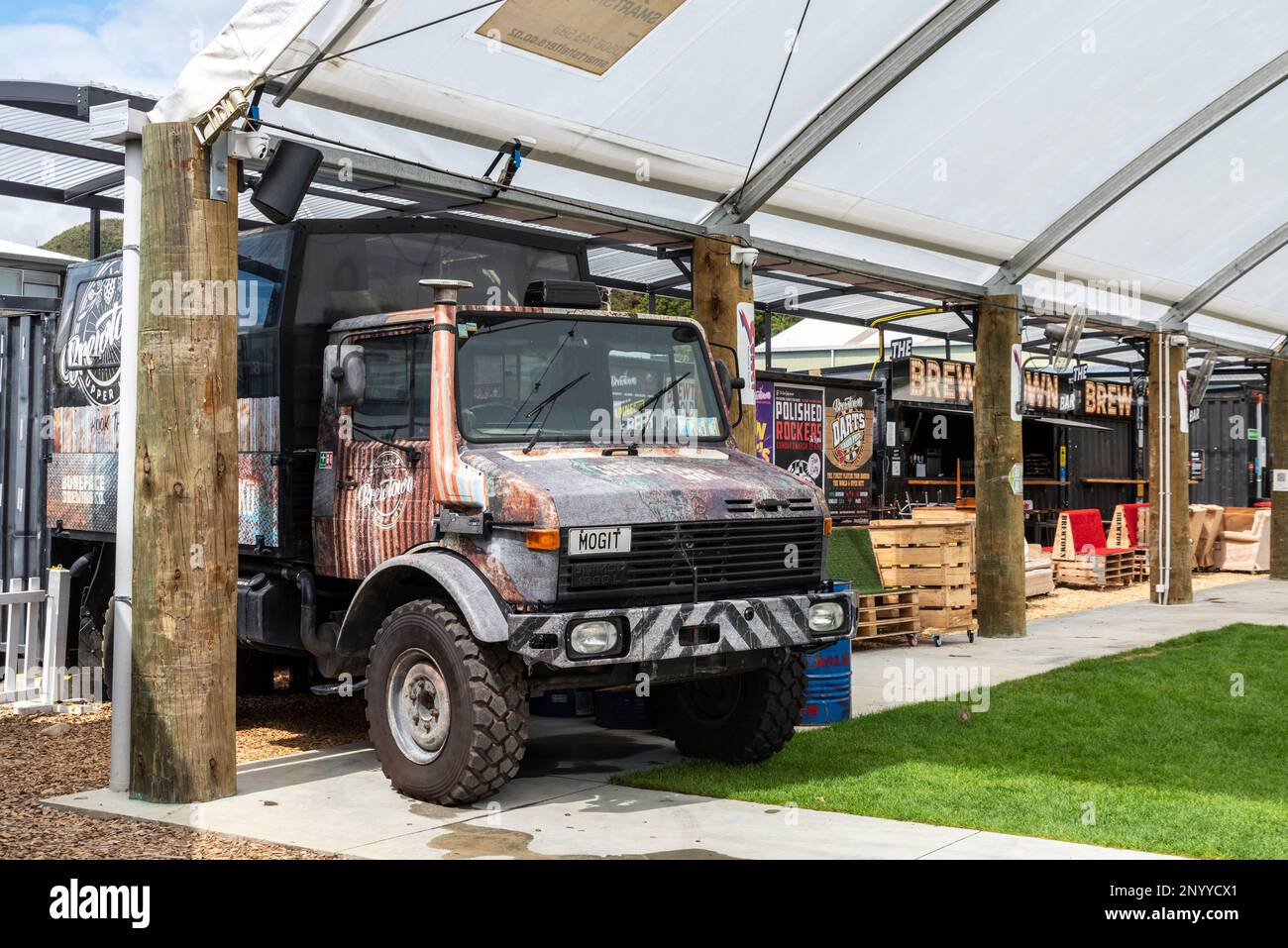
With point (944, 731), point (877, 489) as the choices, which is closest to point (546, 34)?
point (944, 731)

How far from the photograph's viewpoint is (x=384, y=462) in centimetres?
796

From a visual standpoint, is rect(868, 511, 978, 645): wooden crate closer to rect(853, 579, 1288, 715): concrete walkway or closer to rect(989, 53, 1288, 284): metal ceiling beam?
rect(853, 579, 1288, 715): concrete walkway

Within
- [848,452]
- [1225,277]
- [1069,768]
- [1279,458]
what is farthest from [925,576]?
[1279,458]

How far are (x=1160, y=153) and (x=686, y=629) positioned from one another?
8982 millimetres

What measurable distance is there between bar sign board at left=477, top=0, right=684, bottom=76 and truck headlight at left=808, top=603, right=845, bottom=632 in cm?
411

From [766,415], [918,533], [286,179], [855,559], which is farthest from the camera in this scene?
[766,415]

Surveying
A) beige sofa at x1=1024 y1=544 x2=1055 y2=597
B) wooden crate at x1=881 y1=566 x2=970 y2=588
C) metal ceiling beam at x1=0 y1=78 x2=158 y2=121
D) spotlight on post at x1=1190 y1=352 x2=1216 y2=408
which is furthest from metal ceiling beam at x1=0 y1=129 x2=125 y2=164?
spotlight on post at x1=1190 y1=352 x2=1216 y2=408

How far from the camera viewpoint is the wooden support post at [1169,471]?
18.7 metres

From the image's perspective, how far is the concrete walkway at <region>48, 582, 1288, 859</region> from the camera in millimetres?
6441

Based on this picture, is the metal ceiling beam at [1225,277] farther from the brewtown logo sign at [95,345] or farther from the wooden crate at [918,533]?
the brewtown logo sign at [95,345]

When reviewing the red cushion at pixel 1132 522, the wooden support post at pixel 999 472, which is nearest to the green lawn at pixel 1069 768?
the wooden support post at pixel 999 472

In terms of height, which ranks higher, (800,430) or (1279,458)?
(800,430)

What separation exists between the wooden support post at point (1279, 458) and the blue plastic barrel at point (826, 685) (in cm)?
1536

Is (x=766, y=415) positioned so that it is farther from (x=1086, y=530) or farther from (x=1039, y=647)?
(x=1086, y=530)
